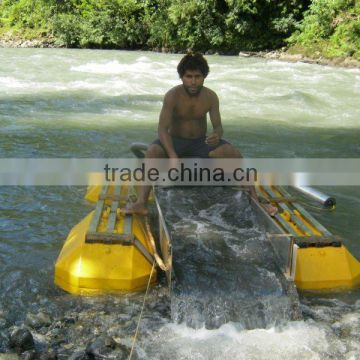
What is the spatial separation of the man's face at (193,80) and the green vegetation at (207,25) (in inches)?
688

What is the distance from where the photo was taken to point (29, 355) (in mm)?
3301

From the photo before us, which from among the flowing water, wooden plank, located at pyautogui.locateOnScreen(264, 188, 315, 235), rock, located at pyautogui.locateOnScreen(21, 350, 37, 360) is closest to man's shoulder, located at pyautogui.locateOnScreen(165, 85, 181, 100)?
the flowing water

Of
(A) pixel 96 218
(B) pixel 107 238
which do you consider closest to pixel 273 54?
(A) pixel 96 218

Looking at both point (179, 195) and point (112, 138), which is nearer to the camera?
point (179, 195)

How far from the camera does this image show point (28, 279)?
4387 mm

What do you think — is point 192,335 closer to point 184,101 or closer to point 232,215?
point 232,215

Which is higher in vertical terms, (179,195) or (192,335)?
(179,195)

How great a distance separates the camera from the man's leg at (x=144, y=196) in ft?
15.9

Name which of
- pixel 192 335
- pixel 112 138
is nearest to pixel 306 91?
pixel 112 138

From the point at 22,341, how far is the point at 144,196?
184 cm

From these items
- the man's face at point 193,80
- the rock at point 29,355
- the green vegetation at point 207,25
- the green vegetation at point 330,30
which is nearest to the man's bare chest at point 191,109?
the man's face at point 193,80

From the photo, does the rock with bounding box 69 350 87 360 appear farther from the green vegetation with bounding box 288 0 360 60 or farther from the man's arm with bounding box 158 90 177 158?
the green vegetation with bounding box 288 0 360 60

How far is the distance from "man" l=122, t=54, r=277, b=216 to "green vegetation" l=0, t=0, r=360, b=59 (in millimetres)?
17345

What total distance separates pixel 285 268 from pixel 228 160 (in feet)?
4.42
